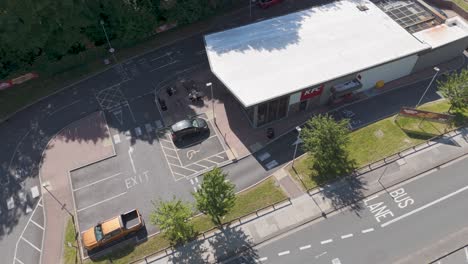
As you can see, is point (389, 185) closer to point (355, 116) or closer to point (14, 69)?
point (355, 116)

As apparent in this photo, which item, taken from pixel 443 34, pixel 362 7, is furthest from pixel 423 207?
pixel 362 7

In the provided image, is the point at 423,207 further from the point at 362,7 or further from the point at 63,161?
the point at 63,161

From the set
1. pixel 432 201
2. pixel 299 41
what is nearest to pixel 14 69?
pixel 299 41

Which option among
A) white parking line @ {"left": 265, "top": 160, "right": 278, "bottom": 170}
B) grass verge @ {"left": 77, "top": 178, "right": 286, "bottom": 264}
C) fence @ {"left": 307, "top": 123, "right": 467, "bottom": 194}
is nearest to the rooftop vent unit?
fence @ {"left": 307, "top": 123, "right": 467, "bottom": 194}

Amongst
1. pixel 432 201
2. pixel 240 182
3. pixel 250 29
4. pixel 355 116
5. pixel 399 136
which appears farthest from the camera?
pixel 250 29

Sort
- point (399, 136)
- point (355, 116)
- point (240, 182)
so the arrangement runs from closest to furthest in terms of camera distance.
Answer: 1. point (240, 182)
2. point (399, 136)
3. point (355, 116)

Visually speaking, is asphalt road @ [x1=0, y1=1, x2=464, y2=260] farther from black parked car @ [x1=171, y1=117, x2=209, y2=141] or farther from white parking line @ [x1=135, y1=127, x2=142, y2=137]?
black parked car @ [x1=171, y1=117, x2=209, y2=141]
